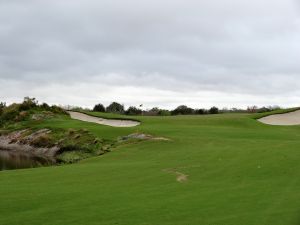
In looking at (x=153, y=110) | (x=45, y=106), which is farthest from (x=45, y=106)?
(x=153, y=110)

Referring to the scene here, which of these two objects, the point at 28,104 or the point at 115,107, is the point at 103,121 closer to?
the point at 28,104

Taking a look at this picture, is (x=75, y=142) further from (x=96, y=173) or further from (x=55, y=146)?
(x=96, y=173)

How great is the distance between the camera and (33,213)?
13.2 meters

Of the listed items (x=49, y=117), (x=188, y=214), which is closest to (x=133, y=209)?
(x=188, y=214)

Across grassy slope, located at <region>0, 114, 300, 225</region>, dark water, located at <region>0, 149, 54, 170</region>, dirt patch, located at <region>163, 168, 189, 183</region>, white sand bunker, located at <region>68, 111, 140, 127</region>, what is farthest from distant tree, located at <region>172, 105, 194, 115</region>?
dirt patch, located at <region>163, 168, 189, 183</region>

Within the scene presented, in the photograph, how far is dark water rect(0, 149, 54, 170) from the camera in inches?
1400

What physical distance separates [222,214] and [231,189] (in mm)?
3615

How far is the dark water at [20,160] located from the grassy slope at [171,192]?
39.6 feet

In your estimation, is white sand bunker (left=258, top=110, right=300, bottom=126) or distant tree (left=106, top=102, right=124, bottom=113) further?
distant tree (left=106, top=102, right=124, bottom=113)

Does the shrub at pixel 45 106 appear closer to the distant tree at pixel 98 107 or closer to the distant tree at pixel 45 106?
the distant tree at pixel 45 106

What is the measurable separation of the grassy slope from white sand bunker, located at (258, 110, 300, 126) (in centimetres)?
2228

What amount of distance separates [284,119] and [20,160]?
27911 mm

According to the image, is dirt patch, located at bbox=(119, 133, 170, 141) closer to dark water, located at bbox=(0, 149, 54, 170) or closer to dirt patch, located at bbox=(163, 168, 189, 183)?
dark water, located at bbox=(0, 149, 54, 170)

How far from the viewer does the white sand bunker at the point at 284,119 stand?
Result: 1928 inches
